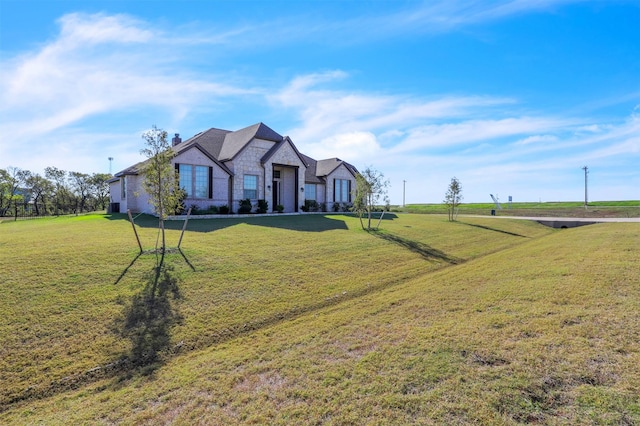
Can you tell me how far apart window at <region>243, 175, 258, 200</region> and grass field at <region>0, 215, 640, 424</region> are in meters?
14.2

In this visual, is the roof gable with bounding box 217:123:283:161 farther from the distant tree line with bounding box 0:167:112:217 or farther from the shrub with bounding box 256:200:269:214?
the distant tree line with bounding box 0:167:112:217

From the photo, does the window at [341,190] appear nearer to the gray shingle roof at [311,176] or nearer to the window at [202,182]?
the gray shingle roof at [311,176]

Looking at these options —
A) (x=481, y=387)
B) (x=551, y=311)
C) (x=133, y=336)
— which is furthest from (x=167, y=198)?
(x=551, y=311)

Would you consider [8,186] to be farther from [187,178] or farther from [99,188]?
[187,178]

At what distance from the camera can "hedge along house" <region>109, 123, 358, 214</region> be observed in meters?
21.4

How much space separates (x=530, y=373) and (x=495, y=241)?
15.2 metres

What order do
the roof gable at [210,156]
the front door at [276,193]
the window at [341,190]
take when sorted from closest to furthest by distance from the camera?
the roof gable at [210,156]
the front door at [276,193]
the window at [341,190]

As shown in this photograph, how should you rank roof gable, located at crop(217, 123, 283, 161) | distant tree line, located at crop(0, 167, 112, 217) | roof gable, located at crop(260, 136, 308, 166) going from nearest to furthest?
roof gable, located at crop(217, 123, 283, 161)
roof gable, located at crop(260, 136, 308, 166)
distant tree line, located at crop(0, 167, 112, 217)

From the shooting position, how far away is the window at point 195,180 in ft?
68.6

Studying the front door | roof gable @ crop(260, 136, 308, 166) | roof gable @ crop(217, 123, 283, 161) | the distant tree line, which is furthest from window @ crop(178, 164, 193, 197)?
the distant tree line

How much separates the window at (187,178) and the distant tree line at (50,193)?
1113 inches

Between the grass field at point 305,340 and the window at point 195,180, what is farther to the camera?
the window at point 195,180

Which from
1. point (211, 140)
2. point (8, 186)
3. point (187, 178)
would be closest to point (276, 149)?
point (211, 140)

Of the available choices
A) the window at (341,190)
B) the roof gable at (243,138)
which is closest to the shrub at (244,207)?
the roof gable at (243,138)
